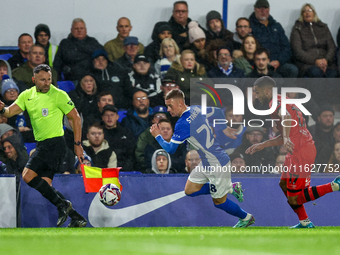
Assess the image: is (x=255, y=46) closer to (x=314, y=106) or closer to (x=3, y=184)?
(x=314, y=106)

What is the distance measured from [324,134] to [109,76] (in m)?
3.38

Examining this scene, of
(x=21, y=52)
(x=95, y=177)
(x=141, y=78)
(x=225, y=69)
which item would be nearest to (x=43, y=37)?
(x=21, y=52)

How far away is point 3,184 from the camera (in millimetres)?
6180

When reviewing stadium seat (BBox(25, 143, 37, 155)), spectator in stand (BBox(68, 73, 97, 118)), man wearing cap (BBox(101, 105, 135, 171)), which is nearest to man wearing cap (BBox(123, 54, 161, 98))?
spectator in stand (BBox(68, 73, 97, 118))

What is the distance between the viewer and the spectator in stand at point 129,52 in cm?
767

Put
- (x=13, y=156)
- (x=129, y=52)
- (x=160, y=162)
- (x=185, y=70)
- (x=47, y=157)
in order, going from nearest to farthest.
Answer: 1. (x=47, y=157)
2. (x=13, y=156)
3. (x=160, y=162)
4. (x=185, y=70)
5. (x=129, y=52)

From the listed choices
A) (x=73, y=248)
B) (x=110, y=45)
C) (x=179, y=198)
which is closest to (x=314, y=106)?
(x=179, y=198)

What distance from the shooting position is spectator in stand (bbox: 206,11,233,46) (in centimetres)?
789

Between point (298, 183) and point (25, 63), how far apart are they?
439 cm

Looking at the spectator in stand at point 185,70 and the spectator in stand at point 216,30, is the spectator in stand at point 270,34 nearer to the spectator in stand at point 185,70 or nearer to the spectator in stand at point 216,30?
the spectator in stand at point 216,30

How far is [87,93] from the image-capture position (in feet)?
23.5

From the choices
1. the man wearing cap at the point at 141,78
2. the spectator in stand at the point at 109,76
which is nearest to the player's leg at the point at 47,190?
the spectator in stand at the point at 109,76

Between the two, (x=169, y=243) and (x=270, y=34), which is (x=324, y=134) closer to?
(x=270, y=34)

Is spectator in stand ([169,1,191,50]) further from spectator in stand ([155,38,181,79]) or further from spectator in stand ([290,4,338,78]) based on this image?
spectator in stand ([290,4,338,78])
